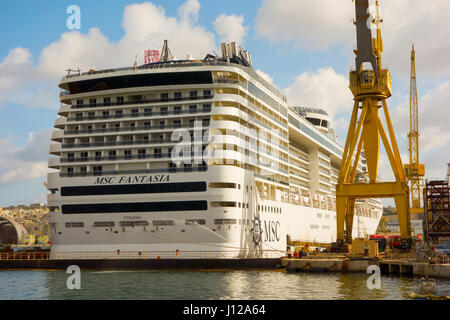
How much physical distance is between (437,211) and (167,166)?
30233 millimetres

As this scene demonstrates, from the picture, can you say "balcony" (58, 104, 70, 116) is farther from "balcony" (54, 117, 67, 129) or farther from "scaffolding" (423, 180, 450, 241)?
"scaffolding" (423, 180, 450, 241)

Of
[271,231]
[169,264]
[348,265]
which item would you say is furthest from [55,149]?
[348,265]

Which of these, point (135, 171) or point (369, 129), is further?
point (369, 129)

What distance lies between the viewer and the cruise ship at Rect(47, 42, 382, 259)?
41500 millimetres

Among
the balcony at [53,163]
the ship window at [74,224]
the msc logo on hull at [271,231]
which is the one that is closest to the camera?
the ship window at [74,224]

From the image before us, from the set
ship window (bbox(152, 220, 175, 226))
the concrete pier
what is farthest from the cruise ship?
the concrete pier

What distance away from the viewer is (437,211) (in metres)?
54.2

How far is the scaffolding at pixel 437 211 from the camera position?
52938 mm

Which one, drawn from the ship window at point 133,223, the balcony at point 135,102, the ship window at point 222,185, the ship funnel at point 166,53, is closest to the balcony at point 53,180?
the ship window at point 133,223

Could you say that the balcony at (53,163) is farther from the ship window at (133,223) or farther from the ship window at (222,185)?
the ship window at (222,185)

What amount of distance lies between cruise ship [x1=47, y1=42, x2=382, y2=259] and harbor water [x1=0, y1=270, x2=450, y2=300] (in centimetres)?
313

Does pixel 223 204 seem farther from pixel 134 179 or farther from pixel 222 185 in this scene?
pixel 134 179

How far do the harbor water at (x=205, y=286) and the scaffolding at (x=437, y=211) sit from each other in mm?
16626
